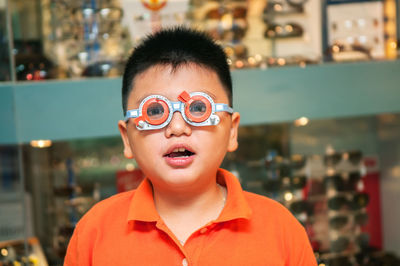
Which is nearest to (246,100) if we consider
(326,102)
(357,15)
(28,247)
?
(326,102)

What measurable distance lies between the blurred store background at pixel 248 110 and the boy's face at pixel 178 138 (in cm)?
177

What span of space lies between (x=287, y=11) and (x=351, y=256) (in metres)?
2.18

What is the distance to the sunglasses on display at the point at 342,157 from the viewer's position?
435 cm

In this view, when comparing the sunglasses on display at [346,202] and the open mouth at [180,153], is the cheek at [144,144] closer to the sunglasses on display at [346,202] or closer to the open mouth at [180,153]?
the open mouth at [180,153]

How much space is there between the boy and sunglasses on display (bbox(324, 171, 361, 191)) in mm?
3055

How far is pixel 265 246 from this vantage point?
4.10ft

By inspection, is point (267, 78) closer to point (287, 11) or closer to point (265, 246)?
point (287, 11)

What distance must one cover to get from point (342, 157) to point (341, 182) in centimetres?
24

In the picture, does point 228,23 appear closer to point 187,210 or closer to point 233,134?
point 233,134

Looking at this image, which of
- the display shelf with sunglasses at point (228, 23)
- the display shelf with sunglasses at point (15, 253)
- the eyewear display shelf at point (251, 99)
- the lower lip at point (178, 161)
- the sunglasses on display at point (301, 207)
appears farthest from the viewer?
the sunglasses on display at point (301, 207)

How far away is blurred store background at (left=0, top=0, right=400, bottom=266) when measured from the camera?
3025 mm

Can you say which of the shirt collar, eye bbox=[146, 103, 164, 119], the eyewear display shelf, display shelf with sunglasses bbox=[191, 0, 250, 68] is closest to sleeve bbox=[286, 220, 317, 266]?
the shirt collar

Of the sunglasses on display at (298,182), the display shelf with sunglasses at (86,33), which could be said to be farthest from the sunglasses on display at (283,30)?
the sunglasses on display at (298,182)

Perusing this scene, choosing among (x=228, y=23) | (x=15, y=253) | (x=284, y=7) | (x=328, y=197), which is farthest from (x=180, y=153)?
(x=328, y=197)
